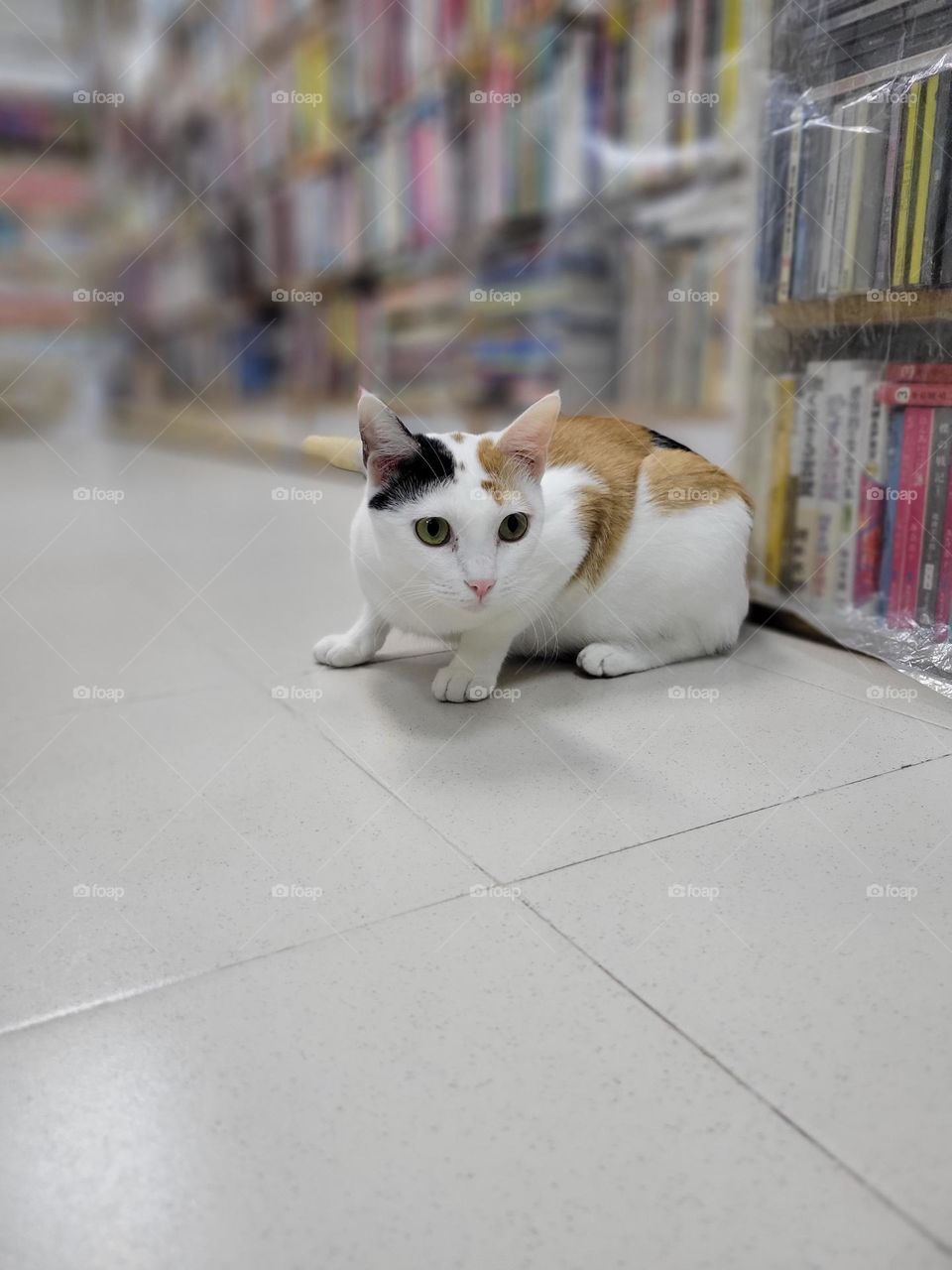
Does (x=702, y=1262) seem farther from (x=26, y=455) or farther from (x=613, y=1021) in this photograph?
(x=26, y=455)

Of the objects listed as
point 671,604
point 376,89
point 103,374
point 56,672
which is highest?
point 376,89

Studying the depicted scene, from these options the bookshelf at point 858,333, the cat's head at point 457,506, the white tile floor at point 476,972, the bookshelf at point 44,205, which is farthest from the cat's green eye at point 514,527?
the bookshelf at point 44,205

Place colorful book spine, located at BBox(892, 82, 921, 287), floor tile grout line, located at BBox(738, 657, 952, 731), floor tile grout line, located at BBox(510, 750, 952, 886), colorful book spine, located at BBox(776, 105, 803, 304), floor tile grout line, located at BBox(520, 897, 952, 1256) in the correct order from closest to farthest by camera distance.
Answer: floor tile grout line, located at BBox(520, 897, 952, 1256), floor tile grout line, located at BBox(510, 750, 952, 886), floor tile grout line, located at BBox(738, 657, 952, 731), colorful book spine, located at BBox(892, 82, 921, 287), colorful book spine, located at BBox(776, 105, 803, 304)

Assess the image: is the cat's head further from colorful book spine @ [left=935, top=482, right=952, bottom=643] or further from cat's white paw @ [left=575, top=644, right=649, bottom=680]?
colorful book spine @ [left=935, top=482, right=952, bottom=643]

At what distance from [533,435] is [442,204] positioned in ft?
7.66

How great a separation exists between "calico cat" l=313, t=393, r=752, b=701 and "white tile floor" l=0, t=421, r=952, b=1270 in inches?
3.1

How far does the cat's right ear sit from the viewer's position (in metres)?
1.20

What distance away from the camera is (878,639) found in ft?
5.18

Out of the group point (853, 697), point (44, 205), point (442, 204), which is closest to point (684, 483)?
point (853, 697)

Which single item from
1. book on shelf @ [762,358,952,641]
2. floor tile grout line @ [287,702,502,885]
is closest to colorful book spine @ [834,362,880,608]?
book on shelf @ [762,358,952,641]

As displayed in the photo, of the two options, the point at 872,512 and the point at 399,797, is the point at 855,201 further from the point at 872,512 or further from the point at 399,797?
the point at 399,797

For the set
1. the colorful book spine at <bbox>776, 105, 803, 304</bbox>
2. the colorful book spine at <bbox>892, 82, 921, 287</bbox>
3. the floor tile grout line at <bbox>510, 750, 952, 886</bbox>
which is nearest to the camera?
the floor tile grout line at <bbox>510, 750, 952, 886</bbox>

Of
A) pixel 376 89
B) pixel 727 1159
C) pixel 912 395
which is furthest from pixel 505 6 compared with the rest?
pixel 727 1159

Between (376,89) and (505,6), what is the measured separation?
0.72m
